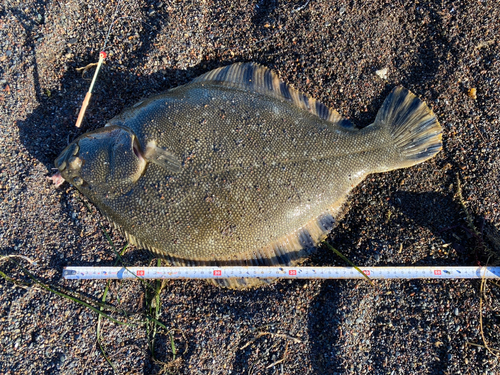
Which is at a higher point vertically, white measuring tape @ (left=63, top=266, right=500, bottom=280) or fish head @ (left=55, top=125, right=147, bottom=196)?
fish head @ (left=55, top=125, right=147, bottom=196)

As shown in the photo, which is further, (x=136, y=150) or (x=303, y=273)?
(x=303, y=273)

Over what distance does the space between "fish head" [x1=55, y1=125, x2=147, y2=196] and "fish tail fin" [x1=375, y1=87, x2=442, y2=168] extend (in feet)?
6.44

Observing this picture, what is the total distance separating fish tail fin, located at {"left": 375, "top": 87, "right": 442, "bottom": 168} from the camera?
8.53ft

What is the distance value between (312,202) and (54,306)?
2.22 metres

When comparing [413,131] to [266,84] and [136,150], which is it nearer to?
[266,84]

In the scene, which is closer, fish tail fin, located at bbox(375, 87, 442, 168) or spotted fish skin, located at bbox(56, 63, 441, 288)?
spotted fish skin, located at bbox(56, 63, 441, 288)

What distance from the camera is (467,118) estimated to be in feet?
9.04

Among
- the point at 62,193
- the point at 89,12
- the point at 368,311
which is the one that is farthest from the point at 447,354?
the point at 89,12

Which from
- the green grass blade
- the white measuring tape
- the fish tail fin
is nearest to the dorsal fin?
the fish tail fin

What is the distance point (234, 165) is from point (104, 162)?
994 mm

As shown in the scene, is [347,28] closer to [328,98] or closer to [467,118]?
[328,98]

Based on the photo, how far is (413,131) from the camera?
8.57ft

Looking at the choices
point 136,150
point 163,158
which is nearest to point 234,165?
point 163,158

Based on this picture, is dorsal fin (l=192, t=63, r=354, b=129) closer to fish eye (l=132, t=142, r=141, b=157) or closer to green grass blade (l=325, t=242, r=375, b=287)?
fish eye (l=132, t=142, r=141, b=157)
